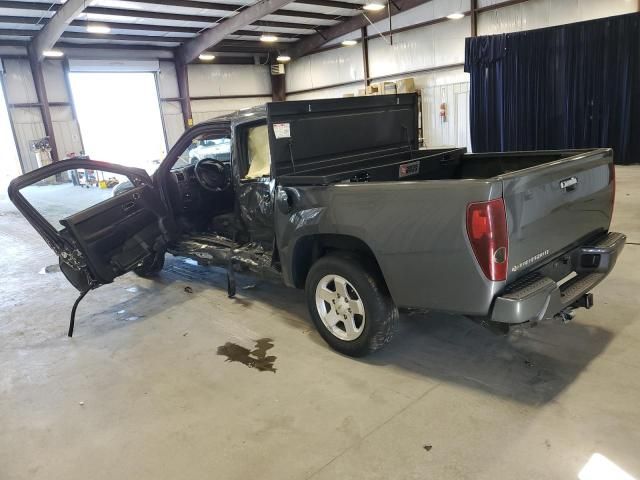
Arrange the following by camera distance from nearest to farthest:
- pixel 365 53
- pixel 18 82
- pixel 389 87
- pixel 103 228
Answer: pixel 103 228 < pixel 389 87 < pixel 18 82 < pixel 365 53

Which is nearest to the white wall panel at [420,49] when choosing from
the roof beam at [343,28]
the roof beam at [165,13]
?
the roof beam at [343,28]

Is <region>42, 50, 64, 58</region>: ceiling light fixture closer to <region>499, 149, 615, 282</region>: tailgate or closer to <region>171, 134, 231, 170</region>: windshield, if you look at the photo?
<region>171, 134, 231, 170</region>: windshield

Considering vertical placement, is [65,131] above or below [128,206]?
above

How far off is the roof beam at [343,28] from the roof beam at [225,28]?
416 cm

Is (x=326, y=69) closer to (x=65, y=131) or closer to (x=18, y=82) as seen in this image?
(x=65, y=131)

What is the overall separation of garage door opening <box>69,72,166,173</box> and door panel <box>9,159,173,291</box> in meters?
13.5

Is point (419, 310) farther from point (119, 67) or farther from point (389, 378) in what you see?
point (119, 67)

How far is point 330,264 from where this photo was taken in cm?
310

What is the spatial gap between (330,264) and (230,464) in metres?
1.31

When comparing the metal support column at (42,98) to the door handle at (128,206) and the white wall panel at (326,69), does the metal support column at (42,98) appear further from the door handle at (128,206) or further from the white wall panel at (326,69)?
the door handle at (128,206)

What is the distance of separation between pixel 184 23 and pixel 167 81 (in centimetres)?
392

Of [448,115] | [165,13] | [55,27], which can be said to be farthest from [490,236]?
[55,27]

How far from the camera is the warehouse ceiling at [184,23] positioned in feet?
43.6

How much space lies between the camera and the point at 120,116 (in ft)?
60.2
